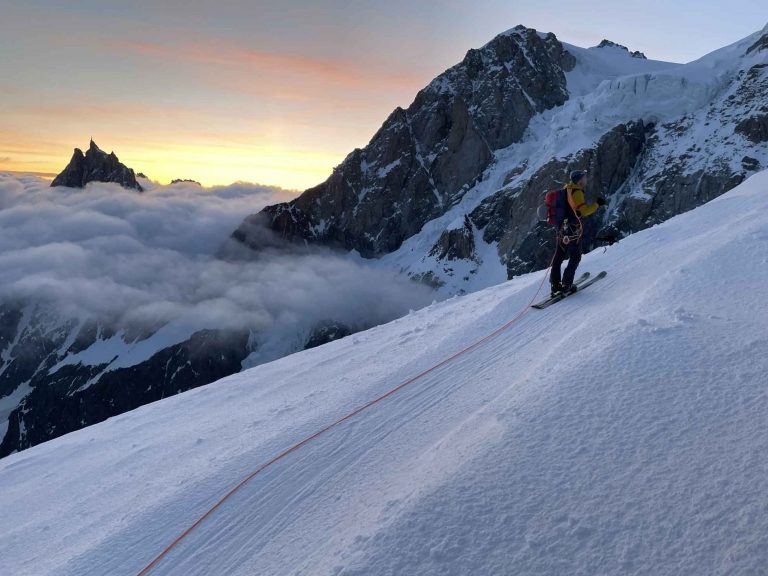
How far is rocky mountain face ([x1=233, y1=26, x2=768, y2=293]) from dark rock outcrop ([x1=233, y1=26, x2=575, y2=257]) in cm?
41

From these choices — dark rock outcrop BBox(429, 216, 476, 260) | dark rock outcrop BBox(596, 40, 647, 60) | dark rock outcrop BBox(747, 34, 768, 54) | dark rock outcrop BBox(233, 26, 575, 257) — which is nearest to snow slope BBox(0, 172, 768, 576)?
dark rock outcrop BBox(747, 34, 768, 54)

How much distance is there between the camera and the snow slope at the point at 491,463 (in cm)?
338

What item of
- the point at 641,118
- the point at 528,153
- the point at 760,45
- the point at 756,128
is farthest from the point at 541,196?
the point at 760,45

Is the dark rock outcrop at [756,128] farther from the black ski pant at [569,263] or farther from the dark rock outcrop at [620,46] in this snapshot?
the black ski pant at [569,263]

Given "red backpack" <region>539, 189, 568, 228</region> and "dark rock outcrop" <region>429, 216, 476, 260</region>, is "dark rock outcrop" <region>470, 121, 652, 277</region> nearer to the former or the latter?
"dark rock outcrop" <region>429, 216, 476, 260</region>

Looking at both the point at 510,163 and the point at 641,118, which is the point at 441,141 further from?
the point at 641,118

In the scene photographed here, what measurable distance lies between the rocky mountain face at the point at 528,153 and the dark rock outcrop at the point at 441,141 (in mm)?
411

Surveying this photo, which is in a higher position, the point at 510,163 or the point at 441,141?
the point at 441,141

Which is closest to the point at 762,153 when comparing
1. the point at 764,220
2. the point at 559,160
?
the point at 559,160

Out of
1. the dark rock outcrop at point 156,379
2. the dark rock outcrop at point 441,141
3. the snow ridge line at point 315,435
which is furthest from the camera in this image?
the dark rock outcrop at point 156,379

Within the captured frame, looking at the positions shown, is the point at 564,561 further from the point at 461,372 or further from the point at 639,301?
the point at 639,301

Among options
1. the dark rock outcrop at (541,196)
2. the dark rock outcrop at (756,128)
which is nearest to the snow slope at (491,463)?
the dark rock outcrop at (541,196)

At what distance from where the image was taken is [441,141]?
15950 centimetres

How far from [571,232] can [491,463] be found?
6.89 m
